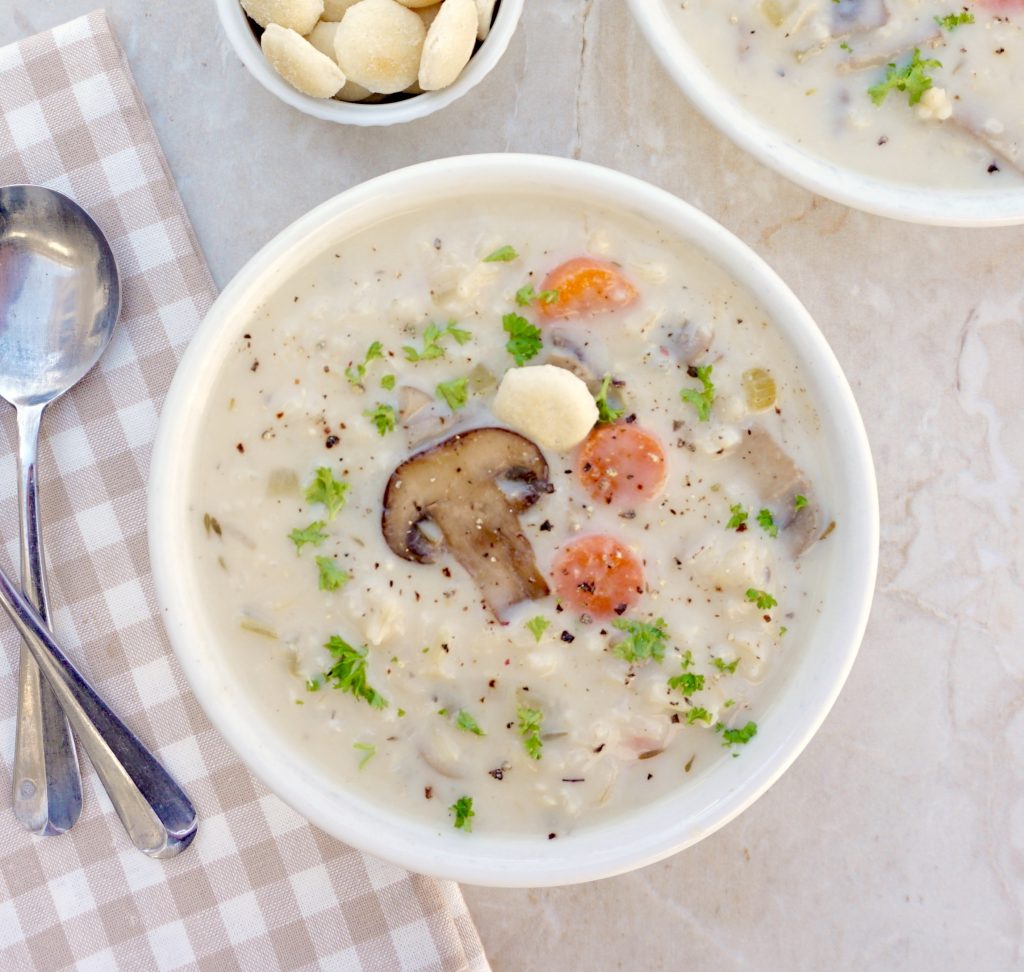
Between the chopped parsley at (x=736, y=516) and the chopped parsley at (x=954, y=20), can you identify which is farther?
the chopped parsley at (x=954, y=20)

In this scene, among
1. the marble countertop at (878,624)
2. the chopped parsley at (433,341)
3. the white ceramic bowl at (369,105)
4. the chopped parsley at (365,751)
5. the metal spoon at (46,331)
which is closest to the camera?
the chopped parsley at (433,341)

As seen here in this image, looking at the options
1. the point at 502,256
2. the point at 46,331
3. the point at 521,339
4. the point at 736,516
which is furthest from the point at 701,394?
the point at 46,331

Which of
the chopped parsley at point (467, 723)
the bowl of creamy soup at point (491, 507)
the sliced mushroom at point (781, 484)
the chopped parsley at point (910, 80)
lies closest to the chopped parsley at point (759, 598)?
the bowl of creamy soup at point (491, 507)

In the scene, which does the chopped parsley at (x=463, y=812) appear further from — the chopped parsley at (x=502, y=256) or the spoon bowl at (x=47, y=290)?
the spoon bowl at (x=47, y=290)

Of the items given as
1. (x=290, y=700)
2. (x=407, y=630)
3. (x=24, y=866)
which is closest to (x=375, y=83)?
(x=407, y=630)

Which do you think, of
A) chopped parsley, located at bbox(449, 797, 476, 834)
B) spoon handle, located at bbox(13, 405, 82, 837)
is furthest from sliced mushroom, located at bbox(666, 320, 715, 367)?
spoon handle, located at bbox(13, 405, 82, 837)

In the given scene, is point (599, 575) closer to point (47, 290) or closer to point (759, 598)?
point (759, 598)

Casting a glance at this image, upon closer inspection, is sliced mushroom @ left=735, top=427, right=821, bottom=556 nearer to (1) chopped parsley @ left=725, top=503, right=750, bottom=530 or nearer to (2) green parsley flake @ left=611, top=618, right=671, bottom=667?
(1) chopped parsley @ left=725, top=503, right=750, bottom=530
